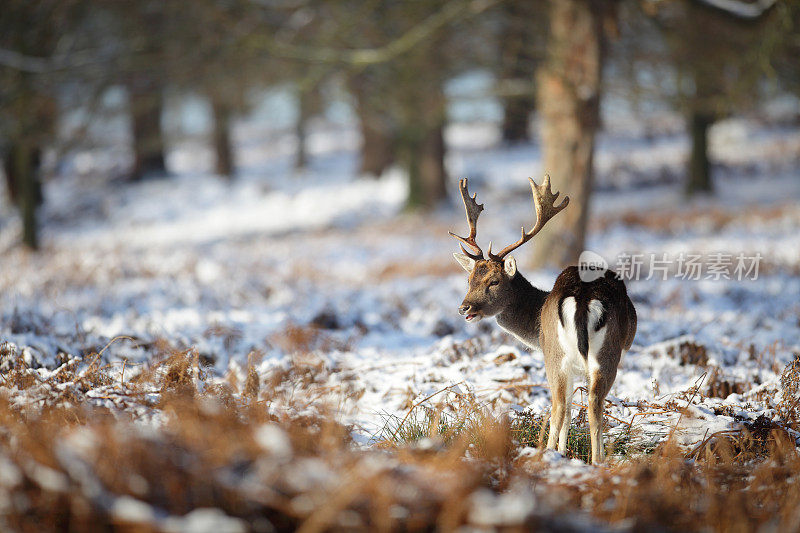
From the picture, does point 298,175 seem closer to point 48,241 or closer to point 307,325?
point 48,241

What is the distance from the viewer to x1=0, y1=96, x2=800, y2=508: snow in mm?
3576

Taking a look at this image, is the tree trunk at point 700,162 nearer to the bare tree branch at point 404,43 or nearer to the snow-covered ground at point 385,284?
the snow-covered ground at point 385,284

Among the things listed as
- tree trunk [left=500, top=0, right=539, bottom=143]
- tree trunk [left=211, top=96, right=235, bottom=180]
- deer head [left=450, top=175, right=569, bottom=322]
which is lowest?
deer head [left=450, top=175, right=569, bottom=322]

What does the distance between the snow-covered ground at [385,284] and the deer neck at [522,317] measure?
331 mm

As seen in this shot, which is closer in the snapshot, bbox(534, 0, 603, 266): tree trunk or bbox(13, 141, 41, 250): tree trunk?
bbox(534, 0, 603, 266): tree trunk

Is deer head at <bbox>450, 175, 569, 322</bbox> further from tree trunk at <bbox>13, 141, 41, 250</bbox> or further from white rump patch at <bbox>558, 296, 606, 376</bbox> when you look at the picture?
tree trunk at <bbox>13, 141, 41, 250</bbox>

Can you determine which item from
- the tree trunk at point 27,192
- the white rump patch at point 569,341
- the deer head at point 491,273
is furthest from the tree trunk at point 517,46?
the tree trunk at point 27,192

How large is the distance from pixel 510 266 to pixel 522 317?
0.35 meters

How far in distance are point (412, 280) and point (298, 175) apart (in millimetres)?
13904

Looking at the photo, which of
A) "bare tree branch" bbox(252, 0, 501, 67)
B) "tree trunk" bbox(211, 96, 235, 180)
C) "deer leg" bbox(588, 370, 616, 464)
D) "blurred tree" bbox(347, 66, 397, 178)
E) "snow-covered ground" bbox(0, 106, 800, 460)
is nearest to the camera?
"deer leg" bbox(588, 370, 616, 464)

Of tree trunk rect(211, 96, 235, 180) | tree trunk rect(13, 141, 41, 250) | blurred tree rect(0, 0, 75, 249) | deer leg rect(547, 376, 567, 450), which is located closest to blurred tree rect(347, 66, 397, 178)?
tree trunk rect(211, 96, 235, 180)

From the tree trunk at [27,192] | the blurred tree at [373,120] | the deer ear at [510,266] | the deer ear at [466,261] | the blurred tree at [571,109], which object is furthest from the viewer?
the blurred tree at [373,120]

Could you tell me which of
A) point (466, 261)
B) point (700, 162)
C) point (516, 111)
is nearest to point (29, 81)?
point (516, 111)

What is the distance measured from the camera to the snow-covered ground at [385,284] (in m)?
4.02
